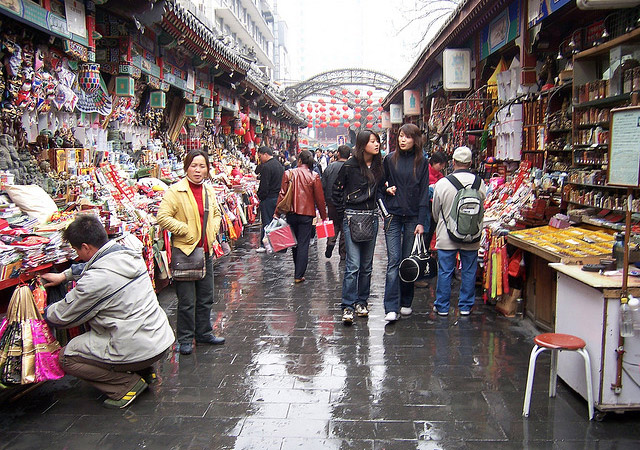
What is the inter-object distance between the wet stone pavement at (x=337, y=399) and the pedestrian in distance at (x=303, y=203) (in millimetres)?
1917

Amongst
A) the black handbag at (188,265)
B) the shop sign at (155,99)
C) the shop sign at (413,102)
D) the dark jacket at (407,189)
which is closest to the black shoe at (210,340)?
the black handbag at (188,265)

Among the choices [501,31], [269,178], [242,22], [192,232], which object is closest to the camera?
[192,232]

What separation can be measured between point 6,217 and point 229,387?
2318 mm

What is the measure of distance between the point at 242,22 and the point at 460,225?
31.8 meters

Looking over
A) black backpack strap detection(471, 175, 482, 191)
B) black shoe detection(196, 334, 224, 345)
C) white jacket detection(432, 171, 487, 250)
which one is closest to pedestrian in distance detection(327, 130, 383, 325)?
white jacket detection(432, 171, 487, 250)

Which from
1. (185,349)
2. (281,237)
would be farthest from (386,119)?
(185,349)

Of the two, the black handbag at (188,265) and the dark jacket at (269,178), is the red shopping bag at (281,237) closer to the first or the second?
the dark jacket at (269,178)

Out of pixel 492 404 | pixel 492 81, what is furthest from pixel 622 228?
pixel 492 81

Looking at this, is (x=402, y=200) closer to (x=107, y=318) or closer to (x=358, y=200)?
(x=358, y=200)

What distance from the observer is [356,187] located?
560cm

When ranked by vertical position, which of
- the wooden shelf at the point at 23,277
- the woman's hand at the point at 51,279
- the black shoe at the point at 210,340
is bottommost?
the black shoe at the point at 210,340

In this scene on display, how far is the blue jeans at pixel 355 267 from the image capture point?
570 centimetres

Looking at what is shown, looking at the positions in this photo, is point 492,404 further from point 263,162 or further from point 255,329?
point 263,162

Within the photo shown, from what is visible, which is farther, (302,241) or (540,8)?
(302,241)
